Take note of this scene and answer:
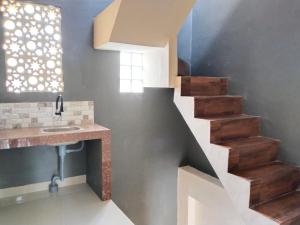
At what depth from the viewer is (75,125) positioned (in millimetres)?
2617

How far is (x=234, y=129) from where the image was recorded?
256cm

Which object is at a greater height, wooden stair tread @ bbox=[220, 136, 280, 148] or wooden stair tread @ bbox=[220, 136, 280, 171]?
wooden stair tread @ bbox=[220, 136, 280, 148]

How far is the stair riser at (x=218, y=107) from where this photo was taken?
2.62 meters

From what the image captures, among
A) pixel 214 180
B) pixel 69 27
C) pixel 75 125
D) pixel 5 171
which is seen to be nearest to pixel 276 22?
pixel 214 180

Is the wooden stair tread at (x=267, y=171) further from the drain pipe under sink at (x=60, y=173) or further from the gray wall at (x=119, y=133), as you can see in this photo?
the drain pipe under sink at (x=60, y=173)

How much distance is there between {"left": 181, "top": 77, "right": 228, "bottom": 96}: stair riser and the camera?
110 inches

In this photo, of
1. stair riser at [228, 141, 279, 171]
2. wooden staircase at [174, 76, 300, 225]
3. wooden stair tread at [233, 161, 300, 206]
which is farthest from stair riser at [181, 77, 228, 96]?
wooden stair tread at [233, 161, 300, 206]

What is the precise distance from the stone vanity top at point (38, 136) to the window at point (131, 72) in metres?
0.89

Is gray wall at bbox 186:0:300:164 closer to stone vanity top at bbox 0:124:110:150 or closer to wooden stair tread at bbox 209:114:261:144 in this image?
wooden stair tread at bbox 209:114:261:144

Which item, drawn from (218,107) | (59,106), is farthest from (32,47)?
(218,107)

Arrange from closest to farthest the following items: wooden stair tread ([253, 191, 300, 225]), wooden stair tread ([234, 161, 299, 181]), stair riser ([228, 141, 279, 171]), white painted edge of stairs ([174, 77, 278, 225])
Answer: wooden stair tread ([253, 191, 300, 225]) → white painted edge of stairs ([174, 77, 278, 225]) → wooden stair tread ([234, 161, 299, 181]) → stair riser ([228, 141, 279, 171])

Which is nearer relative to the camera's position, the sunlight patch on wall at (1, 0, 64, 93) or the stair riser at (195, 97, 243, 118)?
the sunlight patch on wall at (1, 0, 64, 93)

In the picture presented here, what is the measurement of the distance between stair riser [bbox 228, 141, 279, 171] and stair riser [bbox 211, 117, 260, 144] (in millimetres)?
240

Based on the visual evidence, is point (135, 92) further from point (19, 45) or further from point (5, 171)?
point (5, 171)
